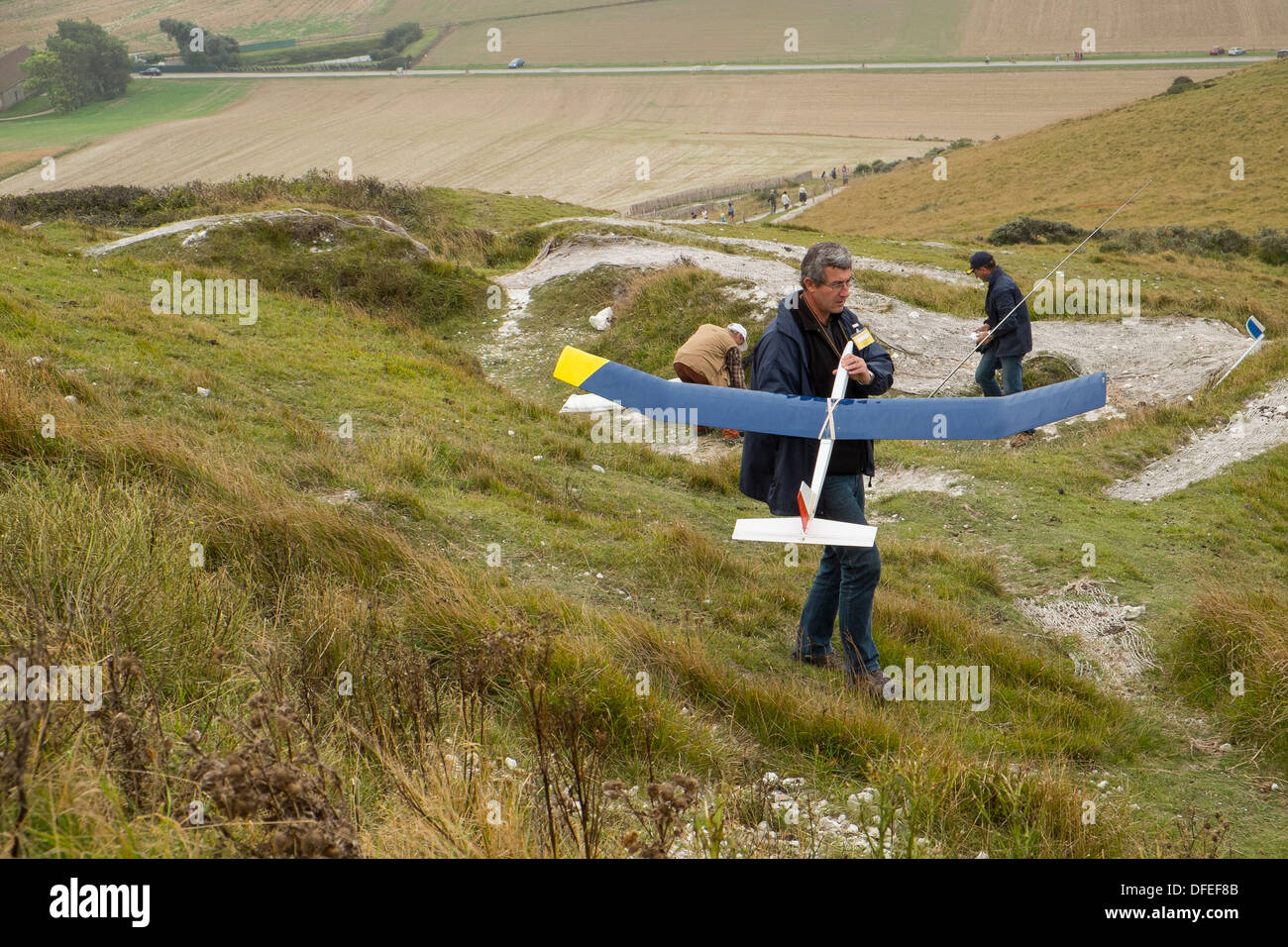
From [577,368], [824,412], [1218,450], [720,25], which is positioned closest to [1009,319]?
[1218,450]

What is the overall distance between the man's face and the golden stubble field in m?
46.7

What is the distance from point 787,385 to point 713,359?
21.3ft

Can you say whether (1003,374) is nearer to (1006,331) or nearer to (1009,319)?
(1006,331)

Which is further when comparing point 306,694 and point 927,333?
point 927,333

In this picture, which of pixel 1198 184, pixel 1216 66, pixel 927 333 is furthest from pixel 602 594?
pixel 1216 66

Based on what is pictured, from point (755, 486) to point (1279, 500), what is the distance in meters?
7.42

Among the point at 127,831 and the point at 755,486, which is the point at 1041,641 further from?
the point at 127,831

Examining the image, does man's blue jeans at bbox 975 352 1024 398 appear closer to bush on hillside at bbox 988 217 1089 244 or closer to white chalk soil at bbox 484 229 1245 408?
white chalk soil at bbox 484 229 1245 408

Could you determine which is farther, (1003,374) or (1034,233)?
(1034,233)

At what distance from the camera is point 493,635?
3412 millimetres

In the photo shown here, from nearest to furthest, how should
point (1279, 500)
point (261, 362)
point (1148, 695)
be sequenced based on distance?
1. point (1148, 695)
2. point (1279, 500)
3. point (261, 362)

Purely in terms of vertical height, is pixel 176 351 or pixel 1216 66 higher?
pixel 1216 66

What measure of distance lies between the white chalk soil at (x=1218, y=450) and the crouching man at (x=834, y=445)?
649 centimetres

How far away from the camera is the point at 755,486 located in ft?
17.2
